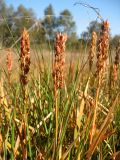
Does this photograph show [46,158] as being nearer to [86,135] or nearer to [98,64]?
[86,135]

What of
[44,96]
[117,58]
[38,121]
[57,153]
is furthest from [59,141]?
[117,58]

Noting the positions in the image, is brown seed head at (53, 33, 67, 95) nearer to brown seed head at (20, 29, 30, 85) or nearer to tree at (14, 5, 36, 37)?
brown seed head at (20, 29, 30, 85)

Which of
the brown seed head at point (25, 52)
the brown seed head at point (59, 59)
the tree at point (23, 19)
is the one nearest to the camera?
the brown seed head at point (59, 59)

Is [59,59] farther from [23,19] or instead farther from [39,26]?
[23,19]

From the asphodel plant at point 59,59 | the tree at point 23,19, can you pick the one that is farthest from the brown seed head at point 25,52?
the tree at point 23,19

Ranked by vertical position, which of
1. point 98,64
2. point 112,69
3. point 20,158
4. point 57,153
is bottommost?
point 20,158

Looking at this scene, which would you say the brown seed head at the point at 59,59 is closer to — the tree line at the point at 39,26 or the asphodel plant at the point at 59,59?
the asphodel plant at the point at 59,59

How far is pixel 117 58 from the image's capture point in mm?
1580

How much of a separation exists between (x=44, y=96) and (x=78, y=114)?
0.91 ft

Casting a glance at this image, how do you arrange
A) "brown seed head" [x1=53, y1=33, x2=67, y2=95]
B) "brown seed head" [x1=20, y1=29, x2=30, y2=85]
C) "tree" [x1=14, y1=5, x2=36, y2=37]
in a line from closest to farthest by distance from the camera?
"brown seed head" [x1=53, y1=33, x2=67, y2=95] → "brown seed head" [x1=20, y1=29, x2=30, y2=85] → "tree" [x1=14, y1=5, x2=36, y2=37]

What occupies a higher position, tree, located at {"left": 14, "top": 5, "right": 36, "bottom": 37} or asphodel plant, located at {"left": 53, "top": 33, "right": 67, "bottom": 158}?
tree, located at {"left": 14, "top": 5, "right": 36, "bottom": 37}

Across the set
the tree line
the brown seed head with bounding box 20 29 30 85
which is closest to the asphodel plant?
the brown seed head with bounding box 20 29 30 85

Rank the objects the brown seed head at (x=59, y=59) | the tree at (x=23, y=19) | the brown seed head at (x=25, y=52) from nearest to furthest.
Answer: the brown seed head at (x=59, y=59), the brown seed head at (x=25, y=52), the tree at (x=23, y=19)

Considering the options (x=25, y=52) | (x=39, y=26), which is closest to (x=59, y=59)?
(x=25, y=52)
